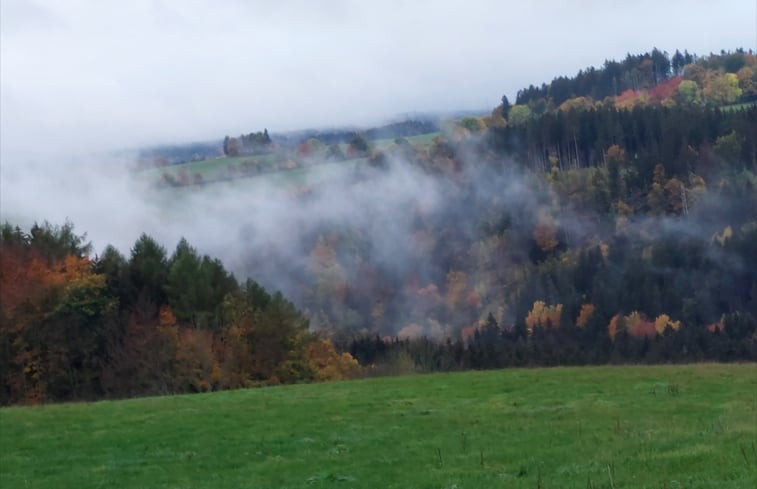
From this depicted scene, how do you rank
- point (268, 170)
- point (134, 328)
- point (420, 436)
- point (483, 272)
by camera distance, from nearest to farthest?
point (420, 436) < point (134, 328) < point (483, 272) < point (268, 170)

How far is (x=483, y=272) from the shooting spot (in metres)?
138

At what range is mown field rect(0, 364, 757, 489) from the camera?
11969mm

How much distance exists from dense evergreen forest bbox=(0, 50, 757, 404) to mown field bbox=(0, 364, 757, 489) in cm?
1987

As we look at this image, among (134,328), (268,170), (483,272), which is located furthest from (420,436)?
(268,170)

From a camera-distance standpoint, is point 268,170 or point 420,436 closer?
point 420,436

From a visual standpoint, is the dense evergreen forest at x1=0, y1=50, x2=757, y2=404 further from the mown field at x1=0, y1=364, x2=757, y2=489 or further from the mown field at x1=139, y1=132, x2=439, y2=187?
the mown field at x1=0, y1=364, x2=757, y2=489

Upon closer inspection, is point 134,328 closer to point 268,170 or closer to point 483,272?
point 483,272

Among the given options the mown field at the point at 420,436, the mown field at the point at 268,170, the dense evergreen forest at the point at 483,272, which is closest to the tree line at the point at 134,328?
the dense evergreen forest at the point at 483,272

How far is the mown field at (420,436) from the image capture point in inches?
471

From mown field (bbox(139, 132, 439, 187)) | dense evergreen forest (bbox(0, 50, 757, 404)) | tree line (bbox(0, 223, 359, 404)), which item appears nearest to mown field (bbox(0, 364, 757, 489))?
tree line (bbox(0, 223, 359, 404))

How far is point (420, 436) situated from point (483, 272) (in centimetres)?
12155

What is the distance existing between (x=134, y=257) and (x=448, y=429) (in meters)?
41.9

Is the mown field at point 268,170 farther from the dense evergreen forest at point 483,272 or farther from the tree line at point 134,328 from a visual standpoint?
the tree line at point 134,328

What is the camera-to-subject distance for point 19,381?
4972cm
